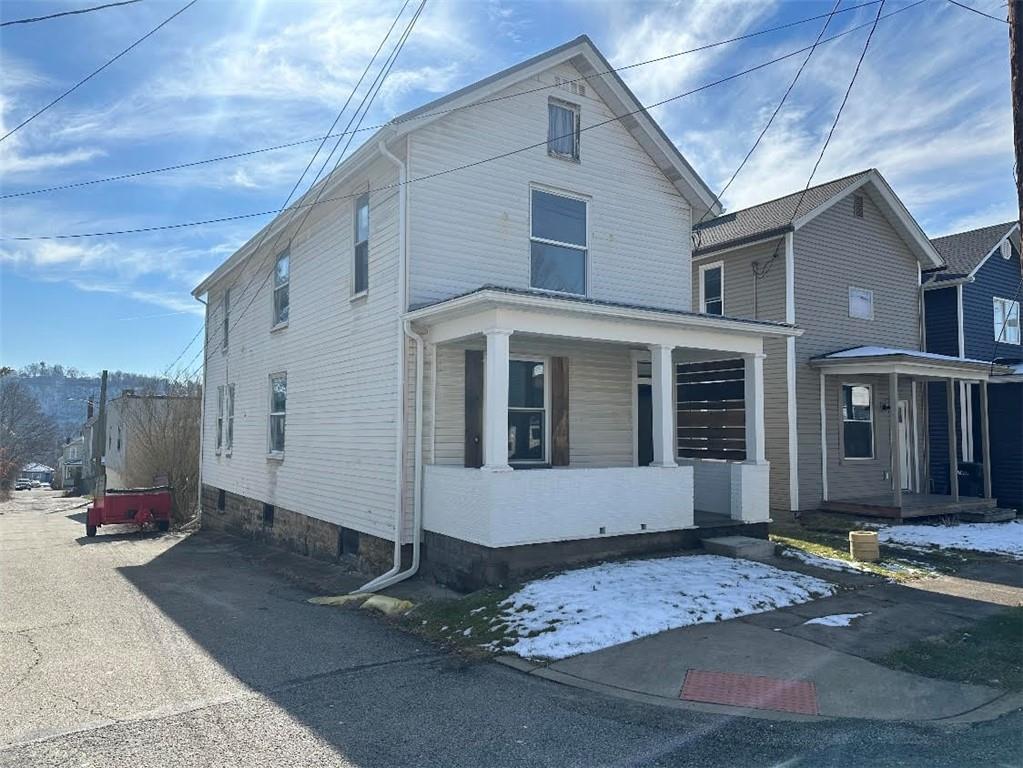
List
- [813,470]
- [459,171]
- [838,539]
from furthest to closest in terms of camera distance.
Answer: [813,470], [838,539], [459,171]

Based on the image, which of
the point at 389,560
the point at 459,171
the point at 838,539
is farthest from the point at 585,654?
the point at 838,539

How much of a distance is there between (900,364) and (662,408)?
7061mm

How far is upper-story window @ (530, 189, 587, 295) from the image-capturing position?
11750mm

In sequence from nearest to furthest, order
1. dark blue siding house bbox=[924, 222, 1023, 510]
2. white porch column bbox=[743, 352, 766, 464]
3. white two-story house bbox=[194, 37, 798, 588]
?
1. white two-story house bbox=[194, 37, 798, 588]
2. white porch column bbox=[743, 352, 766, 464]
3. dark blue siding house bbox=[924, 222, 1023, 510]

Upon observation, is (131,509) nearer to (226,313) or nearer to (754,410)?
(226,313)

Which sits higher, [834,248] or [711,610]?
[834,248]

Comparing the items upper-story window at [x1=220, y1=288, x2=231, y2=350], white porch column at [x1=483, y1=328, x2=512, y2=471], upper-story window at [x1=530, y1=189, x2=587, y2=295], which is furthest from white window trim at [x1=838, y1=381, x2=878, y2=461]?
upper-story window at [x1=220, y1=288, x2=231, y2=350]

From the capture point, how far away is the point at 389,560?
34.2 feet

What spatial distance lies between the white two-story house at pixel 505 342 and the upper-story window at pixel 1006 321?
33.9 ft

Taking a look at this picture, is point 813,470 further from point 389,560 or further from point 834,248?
point 389,560

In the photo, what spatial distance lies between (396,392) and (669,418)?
3.86 meters

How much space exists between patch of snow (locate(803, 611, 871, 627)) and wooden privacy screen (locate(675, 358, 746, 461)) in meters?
7.19

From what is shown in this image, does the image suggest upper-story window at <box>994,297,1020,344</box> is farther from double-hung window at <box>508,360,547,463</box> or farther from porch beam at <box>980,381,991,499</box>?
double-hung window at <box>508,360,547,463</box>

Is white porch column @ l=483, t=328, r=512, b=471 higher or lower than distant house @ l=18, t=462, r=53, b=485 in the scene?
higher
